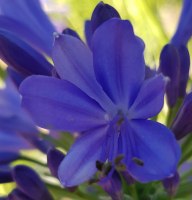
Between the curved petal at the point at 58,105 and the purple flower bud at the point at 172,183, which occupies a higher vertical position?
the curved petal at the point at 58,105

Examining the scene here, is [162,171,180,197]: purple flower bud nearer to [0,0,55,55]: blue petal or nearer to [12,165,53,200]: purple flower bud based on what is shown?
[12,165,53,200]: purple flower bud

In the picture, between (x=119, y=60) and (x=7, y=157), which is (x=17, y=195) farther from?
(x=119, y=60)

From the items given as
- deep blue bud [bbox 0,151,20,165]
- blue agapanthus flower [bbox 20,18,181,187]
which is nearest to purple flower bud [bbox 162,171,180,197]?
blue agapanthus flower [bbox 20,18,181,187]

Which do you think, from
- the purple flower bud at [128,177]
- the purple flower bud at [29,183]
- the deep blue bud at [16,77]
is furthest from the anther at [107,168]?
the deep blue bud at [16,77]

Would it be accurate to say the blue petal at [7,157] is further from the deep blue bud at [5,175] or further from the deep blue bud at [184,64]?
the deep blue bud at [184,64]

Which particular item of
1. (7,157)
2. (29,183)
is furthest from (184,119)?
(7,157)

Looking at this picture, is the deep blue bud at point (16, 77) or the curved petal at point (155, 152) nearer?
the curved petal at point (155, 152)
